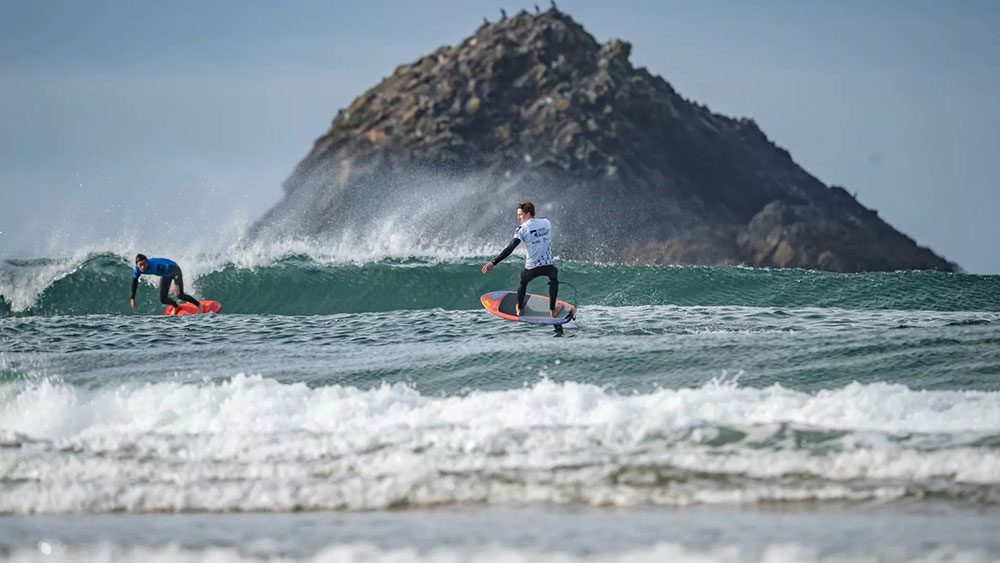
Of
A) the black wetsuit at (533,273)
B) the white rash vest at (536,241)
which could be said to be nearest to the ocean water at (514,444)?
the black wetsuit at (533,273)

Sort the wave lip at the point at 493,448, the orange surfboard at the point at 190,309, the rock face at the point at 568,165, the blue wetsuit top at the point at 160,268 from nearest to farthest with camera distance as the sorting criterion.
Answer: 1. the wave lip at the point at 493,448
2. the blue wetsuit top at the point at 160,268
3. the orange surfboard at the point at 190,309
4. the rock face at the point at 568,165

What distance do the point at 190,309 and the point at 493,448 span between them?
12.4 metres

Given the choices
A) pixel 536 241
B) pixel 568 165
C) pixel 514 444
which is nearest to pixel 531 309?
pixel 536 241

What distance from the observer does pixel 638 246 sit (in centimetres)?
7788

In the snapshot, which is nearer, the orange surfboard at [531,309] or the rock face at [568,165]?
the orange surfboard at [531,309]

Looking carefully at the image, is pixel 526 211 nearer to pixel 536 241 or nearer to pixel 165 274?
pixel 536 241

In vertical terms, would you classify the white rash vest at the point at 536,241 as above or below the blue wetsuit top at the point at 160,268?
above

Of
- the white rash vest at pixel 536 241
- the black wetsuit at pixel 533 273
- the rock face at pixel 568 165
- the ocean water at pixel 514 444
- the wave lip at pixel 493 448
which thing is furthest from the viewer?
the rock face at pixel 568 165

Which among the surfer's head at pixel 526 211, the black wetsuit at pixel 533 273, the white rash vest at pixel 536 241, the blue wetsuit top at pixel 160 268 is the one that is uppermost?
the surfer's head at pixel 526 211

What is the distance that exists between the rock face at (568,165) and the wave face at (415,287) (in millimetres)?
50694

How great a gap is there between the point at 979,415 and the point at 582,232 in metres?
71.7

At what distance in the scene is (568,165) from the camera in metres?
83.2

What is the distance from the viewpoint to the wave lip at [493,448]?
7.96 metres

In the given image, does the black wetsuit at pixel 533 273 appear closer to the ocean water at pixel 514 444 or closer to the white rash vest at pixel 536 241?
the white rash vest at pixel 536 241
